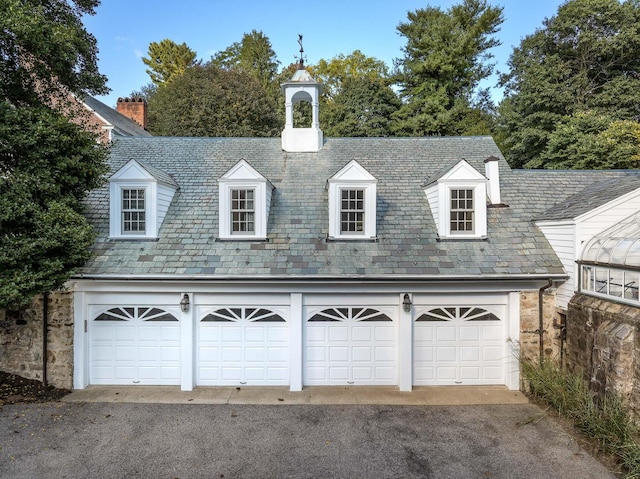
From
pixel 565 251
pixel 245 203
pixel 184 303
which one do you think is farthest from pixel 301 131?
pixel 565 251

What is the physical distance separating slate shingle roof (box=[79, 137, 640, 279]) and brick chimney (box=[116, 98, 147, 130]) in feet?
41.6

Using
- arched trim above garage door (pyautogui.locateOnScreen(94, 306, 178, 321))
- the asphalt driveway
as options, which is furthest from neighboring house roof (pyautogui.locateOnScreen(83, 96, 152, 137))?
the asphalt driveway

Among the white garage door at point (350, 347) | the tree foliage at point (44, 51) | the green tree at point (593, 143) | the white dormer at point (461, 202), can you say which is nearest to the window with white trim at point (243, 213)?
the white garage door at point (350, 347)

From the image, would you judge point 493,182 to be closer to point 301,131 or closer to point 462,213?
point 462,213

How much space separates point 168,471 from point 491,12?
32.0 metres

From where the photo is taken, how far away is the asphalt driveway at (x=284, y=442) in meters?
5.64

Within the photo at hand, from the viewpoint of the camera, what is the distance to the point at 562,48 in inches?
755

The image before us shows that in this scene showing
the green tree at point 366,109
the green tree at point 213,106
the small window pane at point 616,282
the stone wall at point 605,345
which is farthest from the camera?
the green tree at point 366,109

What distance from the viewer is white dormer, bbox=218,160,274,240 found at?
889 centimetres

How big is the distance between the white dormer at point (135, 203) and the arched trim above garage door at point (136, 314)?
1.83 metres

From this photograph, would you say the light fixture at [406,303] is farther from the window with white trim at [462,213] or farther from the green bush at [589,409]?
the green bush at [589,409]

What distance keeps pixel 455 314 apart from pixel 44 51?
428 inches

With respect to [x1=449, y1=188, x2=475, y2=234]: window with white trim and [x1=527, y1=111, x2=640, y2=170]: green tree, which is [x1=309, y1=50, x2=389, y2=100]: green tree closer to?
[x1=527, y1=111, x2=640, y2=170]: green tree

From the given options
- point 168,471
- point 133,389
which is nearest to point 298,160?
point 133,389
